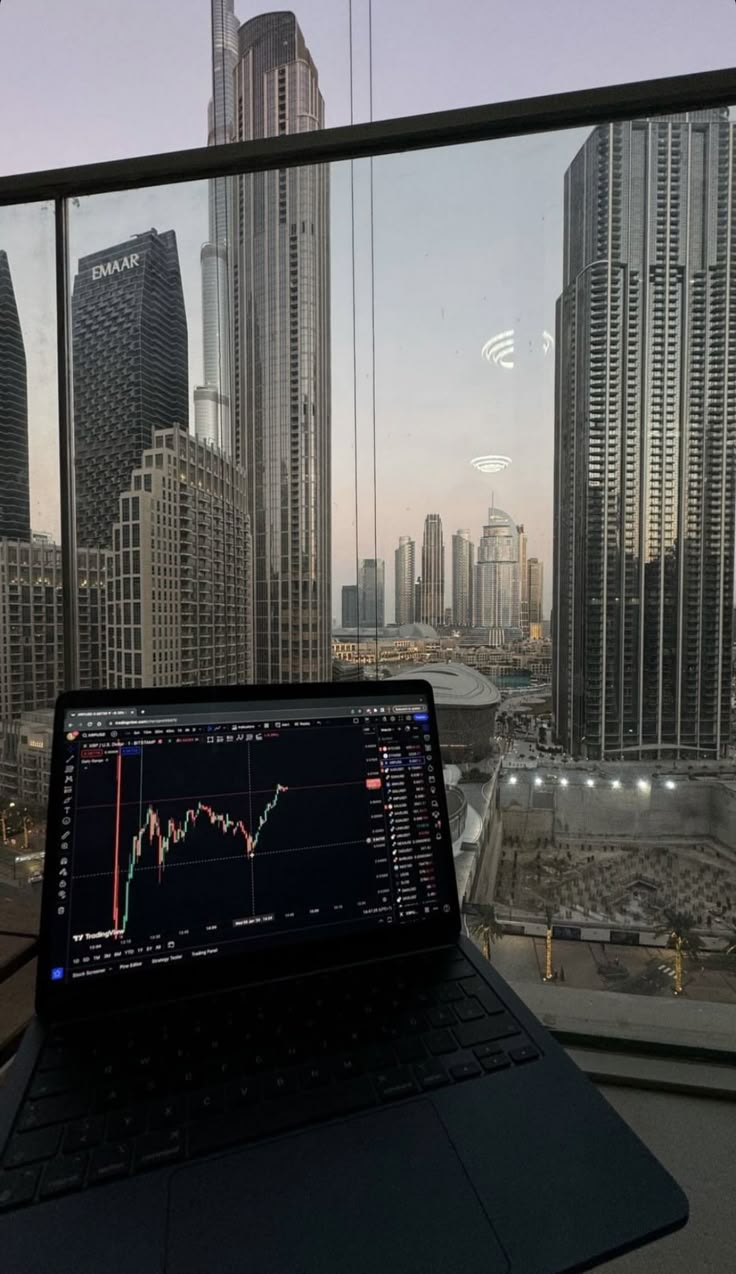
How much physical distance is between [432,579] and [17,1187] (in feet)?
3.38

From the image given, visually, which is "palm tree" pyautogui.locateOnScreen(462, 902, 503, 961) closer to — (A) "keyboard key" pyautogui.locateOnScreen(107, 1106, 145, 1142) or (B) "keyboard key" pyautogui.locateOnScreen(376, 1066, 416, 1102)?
(B) "keyboard key" pyautogui.locateOnScreen(376, 1066, 416, 1102)

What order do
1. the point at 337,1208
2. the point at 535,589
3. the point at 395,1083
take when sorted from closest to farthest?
the point at 337,1208 < the point at 395,1083 < the point at 535,589

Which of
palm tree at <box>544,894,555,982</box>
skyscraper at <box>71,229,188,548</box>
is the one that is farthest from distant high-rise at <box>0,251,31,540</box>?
palm tree at <box>544,894,555,982</box>

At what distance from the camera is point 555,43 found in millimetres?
1083

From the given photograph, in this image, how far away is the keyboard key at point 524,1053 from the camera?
57 cm

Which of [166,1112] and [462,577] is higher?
[462,577]

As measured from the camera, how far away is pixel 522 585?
1.20m

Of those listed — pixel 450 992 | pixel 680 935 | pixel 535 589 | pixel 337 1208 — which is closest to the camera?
pixel 337 1208

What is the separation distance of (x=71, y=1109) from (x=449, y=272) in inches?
54.3

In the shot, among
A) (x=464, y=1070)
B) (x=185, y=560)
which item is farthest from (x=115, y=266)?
(x=464, y=1070)

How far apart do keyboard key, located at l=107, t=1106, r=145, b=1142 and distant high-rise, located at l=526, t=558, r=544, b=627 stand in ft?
3.25

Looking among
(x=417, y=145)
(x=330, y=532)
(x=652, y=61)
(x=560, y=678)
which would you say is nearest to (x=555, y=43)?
(x=652, y=61)

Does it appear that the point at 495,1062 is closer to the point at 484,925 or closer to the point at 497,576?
the point at 484,925

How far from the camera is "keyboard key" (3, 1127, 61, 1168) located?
1.50 feet
